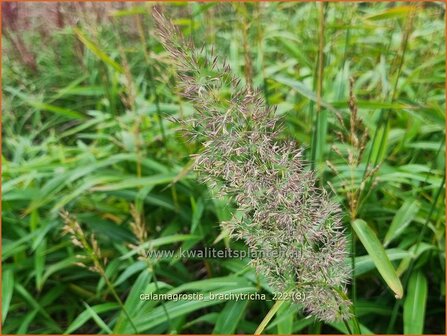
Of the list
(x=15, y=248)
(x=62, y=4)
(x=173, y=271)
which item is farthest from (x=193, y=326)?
(x=62, y=4)

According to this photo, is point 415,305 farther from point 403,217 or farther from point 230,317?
point 230,317

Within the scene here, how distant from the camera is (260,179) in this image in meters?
0.92

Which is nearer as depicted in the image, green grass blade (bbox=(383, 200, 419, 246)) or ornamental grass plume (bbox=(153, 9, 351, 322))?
ornamental grass plume (bbox=(153, 9, 351, 322))

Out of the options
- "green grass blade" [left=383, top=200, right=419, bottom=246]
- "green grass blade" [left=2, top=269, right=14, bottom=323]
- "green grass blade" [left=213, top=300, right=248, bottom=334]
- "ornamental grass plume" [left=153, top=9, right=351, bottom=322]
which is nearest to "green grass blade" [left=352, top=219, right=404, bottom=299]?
"ornamental grass plume" [left=153, top=9, right=351, bottom=322]

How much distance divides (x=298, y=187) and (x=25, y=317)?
4.78 feet

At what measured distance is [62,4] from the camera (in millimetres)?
3188

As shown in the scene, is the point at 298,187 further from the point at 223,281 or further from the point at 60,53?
the point at 60,53

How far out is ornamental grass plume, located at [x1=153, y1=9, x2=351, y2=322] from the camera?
916 millimetres

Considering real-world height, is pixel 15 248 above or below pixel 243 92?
below

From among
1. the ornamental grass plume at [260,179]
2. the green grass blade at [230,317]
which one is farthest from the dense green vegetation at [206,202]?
the ornamental grass plume at [260,179]

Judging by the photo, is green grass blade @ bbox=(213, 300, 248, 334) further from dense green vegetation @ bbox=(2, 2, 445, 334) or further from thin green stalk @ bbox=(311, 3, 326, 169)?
thin green stalk @ bbox=(311, 3, 326, 169)

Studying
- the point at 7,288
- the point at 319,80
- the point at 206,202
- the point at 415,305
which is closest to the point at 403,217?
the point at 415,305

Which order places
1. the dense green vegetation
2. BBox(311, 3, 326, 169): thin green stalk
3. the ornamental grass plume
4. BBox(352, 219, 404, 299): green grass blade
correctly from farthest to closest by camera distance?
the dense green vegetation < BBox(311, 3, 326, 169): thin green stalk < BBox(352, 219, 404, 299): green grass blade < the ornamental grass plume

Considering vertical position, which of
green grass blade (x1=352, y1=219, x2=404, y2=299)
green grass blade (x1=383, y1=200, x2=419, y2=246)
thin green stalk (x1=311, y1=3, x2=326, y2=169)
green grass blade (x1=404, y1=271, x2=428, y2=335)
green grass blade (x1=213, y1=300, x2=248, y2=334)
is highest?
thin green stalk (x1=311, y1=3, x2=326, y2=169)
